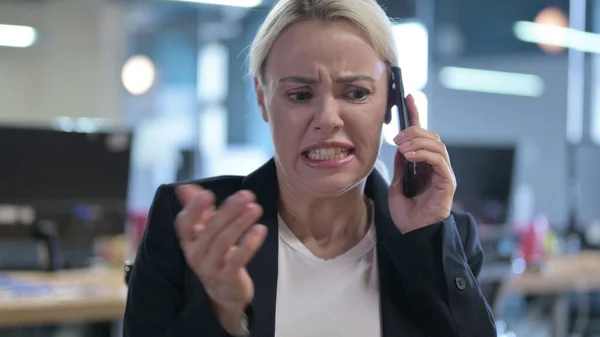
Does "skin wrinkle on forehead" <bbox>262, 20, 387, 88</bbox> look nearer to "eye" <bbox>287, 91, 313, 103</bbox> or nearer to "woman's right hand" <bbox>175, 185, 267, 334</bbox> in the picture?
"eye" <bbox>287, 91, 313, 103</bbox>

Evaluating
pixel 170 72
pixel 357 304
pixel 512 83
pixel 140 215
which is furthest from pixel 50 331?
pixel 512 83

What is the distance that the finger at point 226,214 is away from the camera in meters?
1.01

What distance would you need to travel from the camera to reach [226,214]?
1015 mm

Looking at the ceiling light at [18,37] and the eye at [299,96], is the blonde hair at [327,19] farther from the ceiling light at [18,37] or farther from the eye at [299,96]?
the ceiling light at [18,37]

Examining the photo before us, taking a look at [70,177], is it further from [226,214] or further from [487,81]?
[487,81]

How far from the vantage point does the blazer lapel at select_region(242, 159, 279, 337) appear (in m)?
1.34

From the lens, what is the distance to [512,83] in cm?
831

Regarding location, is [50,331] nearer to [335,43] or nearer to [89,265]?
[89,265]

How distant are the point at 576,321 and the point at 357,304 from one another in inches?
146

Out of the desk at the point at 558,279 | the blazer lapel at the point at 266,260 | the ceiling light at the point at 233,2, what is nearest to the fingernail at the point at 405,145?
the blazer lapel at the point at 266,260

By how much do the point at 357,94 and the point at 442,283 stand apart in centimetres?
36

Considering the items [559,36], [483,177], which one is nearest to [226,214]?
[483,177]

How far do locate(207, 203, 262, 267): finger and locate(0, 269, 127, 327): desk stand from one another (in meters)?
1.67

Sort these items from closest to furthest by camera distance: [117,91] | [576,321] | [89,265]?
1. [89,265]
2. [576,321]
3. [117,91]
